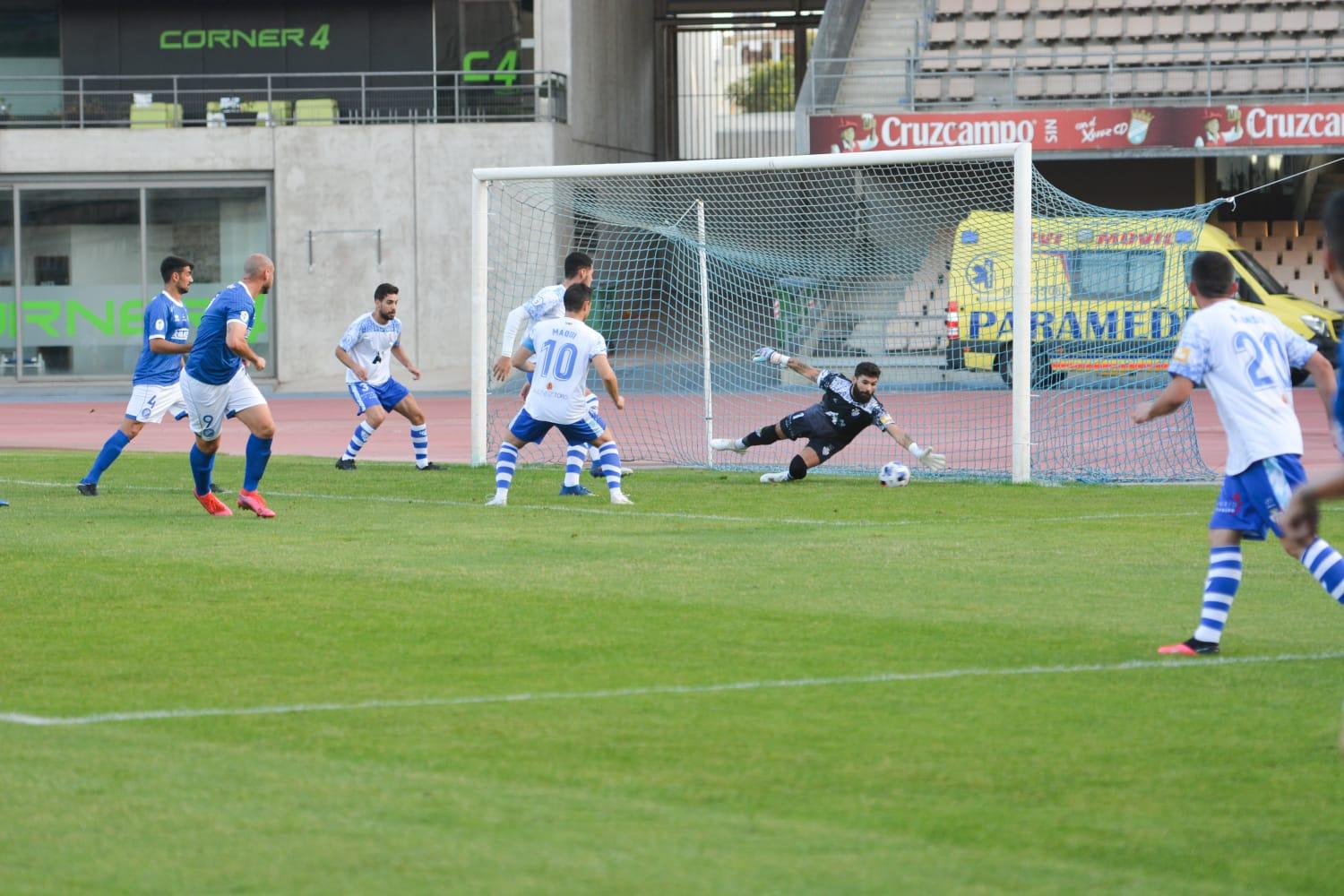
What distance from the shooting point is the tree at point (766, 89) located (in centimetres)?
3912

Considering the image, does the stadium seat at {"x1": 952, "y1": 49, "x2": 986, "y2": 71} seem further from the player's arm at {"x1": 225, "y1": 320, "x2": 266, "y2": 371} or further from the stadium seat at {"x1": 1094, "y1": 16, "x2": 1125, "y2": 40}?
the player's arm at {"x1": 225, "y1": 320, "x2": 266, "y2": 371}

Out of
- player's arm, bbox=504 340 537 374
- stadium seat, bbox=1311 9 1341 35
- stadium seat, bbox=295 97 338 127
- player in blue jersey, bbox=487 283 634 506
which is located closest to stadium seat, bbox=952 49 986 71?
stadium seat, bbox=1311 9 1341 35

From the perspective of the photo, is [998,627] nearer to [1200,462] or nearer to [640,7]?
[1200,462]

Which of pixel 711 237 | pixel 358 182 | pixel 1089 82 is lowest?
pixel 711 237

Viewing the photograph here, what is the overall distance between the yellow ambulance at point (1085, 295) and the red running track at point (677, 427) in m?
0.60

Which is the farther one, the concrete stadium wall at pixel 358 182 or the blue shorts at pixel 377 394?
the concrete stadium wall at pixel 358 182

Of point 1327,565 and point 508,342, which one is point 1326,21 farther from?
point 1327,565

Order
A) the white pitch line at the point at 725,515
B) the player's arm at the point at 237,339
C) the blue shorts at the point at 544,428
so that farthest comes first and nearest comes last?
1. the blue shorts at the point at 544,428
2. the white pitch line at the point at 725,515
3. the player's arm at the point at 237,339

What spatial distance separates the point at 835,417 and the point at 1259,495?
8.12m

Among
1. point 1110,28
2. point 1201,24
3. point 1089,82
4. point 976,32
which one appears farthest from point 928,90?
point 1201,24

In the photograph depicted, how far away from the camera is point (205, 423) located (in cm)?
1266

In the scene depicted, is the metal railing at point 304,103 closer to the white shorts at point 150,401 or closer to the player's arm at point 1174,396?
the white shorts at point 150,401

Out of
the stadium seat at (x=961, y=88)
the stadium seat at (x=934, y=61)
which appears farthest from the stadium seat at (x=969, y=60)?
the stadium seat at (x=961, y=88)

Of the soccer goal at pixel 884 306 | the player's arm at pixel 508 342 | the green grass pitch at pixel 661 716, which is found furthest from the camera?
the soccer goal at pixel 884 306
